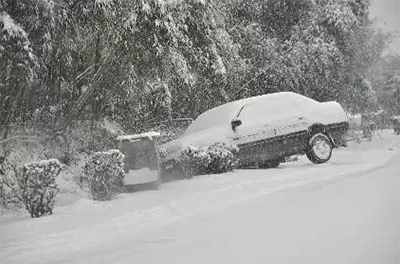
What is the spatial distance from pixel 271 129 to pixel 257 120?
38cm

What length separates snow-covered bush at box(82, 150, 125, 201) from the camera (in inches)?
313

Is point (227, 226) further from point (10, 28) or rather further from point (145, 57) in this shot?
point (145, 57)

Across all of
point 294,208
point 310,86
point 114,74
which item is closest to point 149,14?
point 114,74

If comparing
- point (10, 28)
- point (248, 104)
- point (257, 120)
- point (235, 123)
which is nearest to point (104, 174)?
point (10, 28)

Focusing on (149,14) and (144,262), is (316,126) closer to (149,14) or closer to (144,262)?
(149,14)

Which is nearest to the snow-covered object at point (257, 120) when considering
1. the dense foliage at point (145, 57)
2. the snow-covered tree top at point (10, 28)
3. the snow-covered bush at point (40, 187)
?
the dense foliage at point (145, 57)

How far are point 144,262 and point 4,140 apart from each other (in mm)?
5823

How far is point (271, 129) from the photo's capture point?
459 inches

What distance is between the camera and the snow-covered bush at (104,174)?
7.95 metres

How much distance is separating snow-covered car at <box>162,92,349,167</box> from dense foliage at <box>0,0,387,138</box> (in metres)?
1.39

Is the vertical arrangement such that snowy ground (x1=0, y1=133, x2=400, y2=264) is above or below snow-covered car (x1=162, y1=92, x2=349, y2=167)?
below

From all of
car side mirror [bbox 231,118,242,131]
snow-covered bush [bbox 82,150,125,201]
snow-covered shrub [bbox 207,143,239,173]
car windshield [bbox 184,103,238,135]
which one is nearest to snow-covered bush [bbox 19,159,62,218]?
snow-covered bush [bbox 82,150,125,201]

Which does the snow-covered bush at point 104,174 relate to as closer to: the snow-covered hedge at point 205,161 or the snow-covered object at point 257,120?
the snow-covered hedge at point 205,161

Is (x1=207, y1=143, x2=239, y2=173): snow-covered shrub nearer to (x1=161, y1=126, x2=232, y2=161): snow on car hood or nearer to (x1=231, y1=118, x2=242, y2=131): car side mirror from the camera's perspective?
(x1=161, y1=126, x2=232, y2=161): snow on car hood
